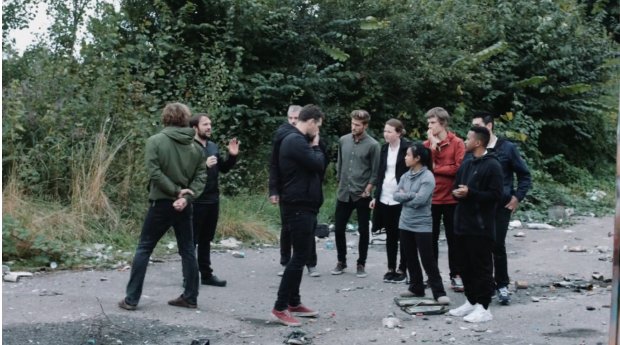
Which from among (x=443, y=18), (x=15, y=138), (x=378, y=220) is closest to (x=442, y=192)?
(x=378, y=220)

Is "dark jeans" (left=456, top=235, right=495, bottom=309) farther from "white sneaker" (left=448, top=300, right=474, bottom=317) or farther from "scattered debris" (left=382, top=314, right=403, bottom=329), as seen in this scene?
"scattered debris" (left=382, top=314, right=403, bottom=329)

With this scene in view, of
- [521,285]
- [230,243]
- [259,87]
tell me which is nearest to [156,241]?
[230,243]

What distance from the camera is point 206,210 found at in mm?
8172

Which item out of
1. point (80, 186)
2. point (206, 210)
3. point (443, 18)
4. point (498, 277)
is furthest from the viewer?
point (443, 18)

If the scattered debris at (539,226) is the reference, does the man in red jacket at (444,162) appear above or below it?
above

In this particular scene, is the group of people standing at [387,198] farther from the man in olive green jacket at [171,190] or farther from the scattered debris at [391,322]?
the scattered debris at [391,322]

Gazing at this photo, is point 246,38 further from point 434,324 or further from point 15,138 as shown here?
point 434,324

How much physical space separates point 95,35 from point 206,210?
18.8 ft

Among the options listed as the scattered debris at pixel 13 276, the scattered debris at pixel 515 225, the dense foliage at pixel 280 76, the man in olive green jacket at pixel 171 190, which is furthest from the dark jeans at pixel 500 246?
the scattered debris at pixel 515 225

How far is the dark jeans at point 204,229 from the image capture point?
8.09 m

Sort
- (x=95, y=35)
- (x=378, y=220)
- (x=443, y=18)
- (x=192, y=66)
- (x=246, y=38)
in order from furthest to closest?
(x=443, y=18) → (x=246, y=38) → (x=192, y=66) → (x=95, y=35) → (x=378, y=220)

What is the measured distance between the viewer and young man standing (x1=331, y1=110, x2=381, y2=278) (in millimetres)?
8945

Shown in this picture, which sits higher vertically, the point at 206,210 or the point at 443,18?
the point at 443,18

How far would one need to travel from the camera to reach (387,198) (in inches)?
340
